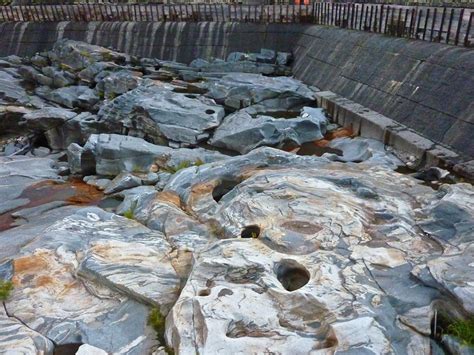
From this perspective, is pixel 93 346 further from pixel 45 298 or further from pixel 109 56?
pixel 109 56

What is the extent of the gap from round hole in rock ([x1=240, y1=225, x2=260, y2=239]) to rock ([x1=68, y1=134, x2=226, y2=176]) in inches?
219

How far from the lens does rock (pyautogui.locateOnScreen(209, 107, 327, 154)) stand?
1418 centimetres

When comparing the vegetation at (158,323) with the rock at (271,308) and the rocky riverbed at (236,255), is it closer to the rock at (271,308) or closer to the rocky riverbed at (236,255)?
the rocky riverbed at (236,255)

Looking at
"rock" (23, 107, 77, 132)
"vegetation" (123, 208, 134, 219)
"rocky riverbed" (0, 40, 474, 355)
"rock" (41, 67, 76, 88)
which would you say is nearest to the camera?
"rocky riverbed" (0, 40, 474, 355)

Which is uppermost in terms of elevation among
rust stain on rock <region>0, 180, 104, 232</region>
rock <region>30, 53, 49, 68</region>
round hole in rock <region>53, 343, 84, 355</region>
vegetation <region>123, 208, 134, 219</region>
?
round hole in rock <region>53, 343, 84, 355</region>

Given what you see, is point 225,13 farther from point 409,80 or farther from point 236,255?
point 236,255

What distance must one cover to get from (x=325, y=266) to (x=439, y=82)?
8797mm

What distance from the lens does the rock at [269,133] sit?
46.5 feet

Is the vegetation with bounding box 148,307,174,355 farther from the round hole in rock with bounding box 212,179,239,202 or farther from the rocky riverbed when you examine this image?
the round hole in rock with bounding box 212,179,239,202


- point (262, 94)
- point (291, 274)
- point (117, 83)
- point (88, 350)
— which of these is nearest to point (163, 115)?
point (262, 94)

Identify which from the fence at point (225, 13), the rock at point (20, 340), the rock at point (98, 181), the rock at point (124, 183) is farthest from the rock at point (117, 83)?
the rock at point (20, 340)

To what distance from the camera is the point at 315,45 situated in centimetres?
2175

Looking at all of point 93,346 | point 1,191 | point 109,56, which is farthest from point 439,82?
point 109,56

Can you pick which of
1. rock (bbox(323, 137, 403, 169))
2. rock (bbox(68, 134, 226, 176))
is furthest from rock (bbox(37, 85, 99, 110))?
rock (bbox(323, 137, 403, 169))
